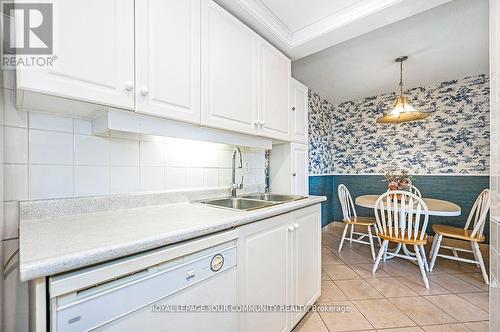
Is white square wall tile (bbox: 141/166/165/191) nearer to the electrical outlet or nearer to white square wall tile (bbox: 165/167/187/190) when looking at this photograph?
white square wall tile (bbox: 165/167/187/190)

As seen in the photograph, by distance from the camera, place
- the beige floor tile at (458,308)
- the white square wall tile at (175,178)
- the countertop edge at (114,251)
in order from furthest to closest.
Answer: the beige floor tile at (458,308) < the white square wall tile at (175,178) < the countertop edge at (114,251)

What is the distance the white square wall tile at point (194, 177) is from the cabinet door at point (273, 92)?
560 mm

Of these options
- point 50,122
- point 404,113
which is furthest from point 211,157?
point 404,113

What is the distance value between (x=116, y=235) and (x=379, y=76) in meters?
3.77

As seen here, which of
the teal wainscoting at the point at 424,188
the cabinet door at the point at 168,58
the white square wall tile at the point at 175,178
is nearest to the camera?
the cabinet door at the point at 168,58

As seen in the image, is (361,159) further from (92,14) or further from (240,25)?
(92,14)

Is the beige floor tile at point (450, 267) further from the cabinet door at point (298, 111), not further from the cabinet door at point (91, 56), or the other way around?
the cabinet door at point (91, 56)

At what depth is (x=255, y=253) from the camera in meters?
1.12

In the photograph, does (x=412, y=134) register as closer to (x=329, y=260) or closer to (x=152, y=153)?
(x=329, y=260)

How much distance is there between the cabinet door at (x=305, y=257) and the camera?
4.73ft

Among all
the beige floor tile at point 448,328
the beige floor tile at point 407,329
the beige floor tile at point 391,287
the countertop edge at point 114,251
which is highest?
the countertop edge at point 114,251

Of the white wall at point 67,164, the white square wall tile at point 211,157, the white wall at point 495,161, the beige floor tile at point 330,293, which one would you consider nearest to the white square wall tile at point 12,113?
the white wall at point 67,164

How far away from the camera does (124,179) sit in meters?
1.22

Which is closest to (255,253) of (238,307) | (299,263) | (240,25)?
(238,307)
